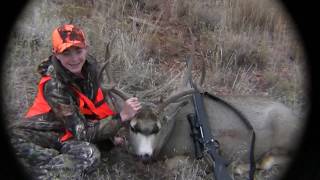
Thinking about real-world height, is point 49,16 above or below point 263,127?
above

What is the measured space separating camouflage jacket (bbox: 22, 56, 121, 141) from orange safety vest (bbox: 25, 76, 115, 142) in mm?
53

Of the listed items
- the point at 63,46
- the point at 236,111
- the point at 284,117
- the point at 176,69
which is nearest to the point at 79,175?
the point at 63,46

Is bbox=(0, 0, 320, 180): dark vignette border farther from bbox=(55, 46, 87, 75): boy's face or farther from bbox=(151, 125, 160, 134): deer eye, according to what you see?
bbox=(151, 125, 160, 134): deer eye

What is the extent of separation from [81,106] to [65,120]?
12.1 inches

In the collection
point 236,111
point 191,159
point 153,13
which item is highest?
point 153,13

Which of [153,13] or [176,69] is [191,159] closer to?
[176,69]

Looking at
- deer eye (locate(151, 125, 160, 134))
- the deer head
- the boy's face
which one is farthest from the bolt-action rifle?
→ the boy's face

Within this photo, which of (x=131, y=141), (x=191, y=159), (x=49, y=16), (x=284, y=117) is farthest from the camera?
(x=49, y=16)

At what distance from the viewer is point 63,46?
5.58 m

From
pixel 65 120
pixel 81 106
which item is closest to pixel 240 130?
pixel 81 106

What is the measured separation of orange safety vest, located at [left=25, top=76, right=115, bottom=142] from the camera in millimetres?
5863

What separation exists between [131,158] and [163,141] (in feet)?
1.57

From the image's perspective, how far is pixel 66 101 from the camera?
5.73 metres

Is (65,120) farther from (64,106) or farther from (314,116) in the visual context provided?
(314,116)
